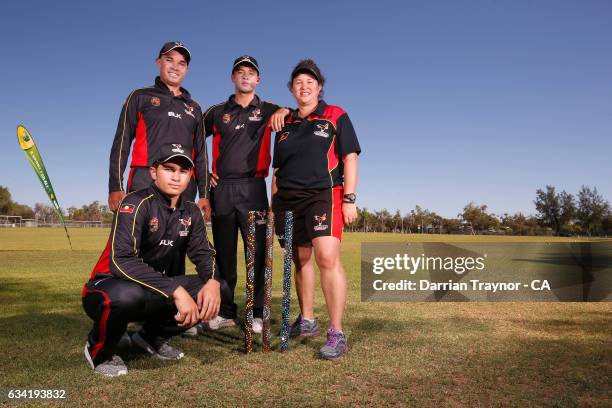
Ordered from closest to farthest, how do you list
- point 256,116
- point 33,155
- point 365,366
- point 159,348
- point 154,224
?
point 154,224, point 365,366, point 159,348, point 256,116, point 33,155

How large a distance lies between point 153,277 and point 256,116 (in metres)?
2.56

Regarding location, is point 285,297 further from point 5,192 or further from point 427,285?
point 5,192

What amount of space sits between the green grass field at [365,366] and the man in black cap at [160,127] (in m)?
1.63

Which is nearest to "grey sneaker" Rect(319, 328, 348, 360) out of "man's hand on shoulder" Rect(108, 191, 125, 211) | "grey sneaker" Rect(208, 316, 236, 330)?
"grey sneaker" Rect(208, 316, 236, 330)

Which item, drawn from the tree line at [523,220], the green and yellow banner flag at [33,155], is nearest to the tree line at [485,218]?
the tree line at [523,220]

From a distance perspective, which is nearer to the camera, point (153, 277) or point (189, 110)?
point (153, 277)

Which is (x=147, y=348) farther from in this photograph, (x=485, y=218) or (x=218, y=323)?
(x=485, y=218)

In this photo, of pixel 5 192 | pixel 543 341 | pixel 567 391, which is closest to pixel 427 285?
pixel 543 341

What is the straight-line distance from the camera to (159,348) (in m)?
4.37

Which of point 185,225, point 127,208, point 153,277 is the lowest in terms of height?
point 153,277

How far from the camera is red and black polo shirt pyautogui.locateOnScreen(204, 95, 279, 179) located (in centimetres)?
559

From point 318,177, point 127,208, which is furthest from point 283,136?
point 127,208

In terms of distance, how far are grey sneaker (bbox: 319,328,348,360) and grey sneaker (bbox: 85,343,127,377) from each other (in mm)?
1654

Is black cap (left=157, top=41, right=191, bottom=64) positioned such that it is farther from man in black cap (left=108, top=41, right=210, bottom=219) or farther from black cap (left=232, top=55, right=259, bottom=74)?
black cap (left=232, top=55, right=259, bottom=74)
